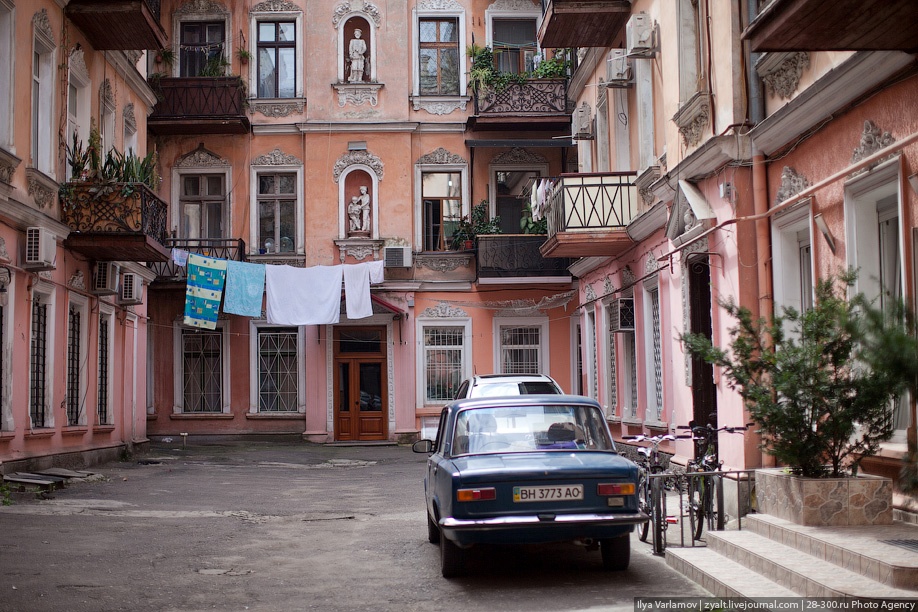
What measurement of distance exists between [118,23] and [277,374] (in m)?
11.3

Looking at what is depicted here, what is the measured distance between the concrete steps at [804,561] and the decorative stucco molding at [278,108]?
69.5 feet

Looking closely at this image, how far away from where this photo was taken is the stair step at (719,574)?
7090mm

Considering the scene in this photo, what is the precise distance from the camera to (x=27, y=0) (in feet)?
53.8

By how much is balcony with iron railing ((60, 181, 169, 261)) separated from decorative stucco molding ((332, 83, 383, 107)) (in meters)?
10.0

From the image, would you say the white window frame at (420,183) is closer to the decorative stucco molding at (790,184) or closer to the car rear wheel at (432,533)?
the decorative stucco molding at (790,184)

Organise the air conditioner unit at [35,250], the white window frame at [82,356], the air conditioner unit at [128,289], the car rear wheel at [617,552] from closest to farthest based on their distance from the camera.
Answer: the car rear wheel at [617,552] → the air conditioner unit at [35,250] → the white window frame at [82,356] → the air conditioner unit at [128,289]

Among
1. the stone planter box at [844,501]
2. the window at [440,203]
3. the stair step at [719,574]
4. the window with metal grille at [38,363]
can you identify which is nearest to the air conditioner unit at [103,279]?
the window with metal grille at [38,363]

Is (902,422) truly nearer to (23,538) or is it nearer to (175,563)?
(175,563)

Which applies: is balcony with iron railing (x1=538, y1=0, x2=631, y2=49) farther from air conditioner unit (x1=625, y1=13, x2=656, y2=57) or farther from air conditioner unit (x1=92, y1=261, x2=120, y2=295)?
air conditioner unit (x1=92, y1=261, x2=120, y2=295)

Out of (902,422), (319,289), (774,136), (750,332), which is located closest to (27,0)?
(319,289)

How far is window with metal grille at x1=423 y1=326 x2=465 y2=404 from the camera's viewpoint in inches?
1088

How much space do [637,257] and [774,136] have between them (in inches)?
274

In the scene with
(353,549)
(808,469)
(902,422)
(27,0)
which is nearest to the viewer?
(808,469)

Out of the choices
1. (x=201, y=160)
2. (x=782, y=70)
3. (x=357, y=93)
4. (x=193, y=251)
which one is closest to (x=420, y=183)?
(x=357, y=93)
